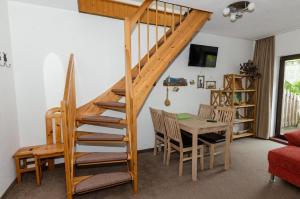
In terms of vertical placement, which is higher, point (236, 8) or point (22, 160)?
point (236, 8)

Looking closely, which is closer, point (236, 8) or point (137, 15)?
point (137, 15)

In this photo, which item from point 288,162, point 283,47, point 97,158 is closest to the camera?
point 97,158

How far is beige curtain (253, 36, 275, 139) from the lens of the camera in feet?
14.0

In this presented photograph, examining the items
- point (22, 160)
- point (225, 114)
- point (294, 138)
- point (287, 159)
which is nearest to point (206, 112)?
point (225, 114)

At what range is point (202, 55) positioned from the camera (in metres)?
3.88

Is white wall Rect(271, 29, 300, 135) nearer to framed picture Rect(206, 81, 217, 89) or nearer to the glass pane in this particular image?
the glass pane

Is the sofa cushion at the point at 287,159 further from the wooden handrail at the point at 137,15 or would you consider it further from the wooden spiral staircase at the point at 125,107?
the wooden handrail at the point at 137,15

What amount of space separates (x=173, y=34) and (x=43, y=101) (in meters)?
2.40

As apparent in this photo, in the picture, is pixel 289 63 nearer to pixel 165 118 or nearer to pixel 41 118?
pixel 165 118

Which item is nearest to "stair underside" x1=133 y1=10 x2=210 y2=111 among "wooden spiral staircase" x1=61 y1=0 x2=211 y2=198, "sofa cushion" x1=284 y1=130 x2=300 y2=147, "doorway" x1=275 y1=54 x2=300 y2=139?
"wooden spiral staircase" x1=61 y1=0 x2=211 y2=198

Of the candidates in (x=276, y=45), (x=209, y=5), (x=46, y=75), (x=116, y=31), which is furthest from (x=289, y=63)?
(x=46, y=75)

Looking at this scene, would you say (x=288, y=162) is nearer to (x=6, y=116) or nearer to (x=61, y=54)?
(x=61, y=54)

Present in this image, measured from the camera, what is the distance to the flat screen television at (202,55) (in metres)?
3.82

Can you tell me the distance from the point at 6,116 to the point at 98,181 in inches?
60.6
